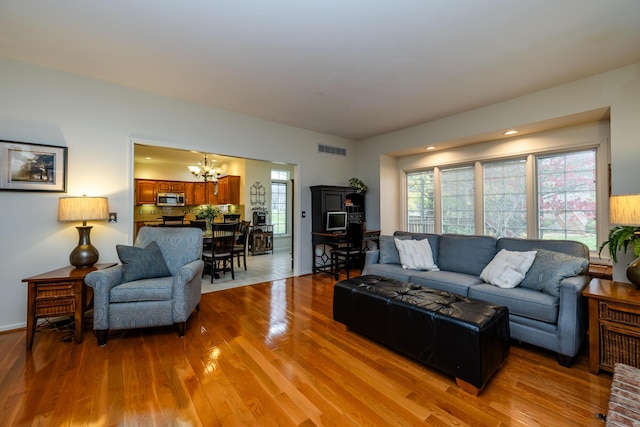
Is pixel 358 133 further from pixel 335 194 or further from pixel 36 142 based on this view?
pixel 36 142

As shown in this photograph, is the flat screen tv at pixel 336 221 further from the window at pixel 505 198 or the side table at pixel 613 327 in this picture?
the side table at pixel 613 327

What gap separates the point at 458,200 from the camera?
16.1ft

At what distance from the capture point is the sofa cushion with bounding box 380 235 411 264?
12.3 feet

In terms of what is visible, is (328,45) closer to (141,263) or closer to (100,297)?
(141,263)

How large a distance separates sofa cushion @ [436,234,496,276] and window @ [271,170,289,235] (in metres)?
5.56

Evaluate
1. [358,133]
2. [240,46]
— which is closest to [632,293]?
[240,46]

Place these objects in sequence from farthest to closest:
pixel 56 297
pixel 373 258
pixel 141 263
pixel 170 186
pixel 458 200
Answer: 1. pixel 170 186
2. pixel 458 200
3. pixel 373 258
4. pixel 141 263
5. pixel 56 297

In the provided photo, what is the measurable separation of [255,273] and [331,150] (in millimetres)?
2965

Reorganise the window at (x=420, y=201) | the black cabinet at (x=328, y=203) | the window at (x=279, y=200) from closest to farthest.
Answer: the black cabinet at (x=328, y=203) < the window at (x=420, y=201) < the window at (x=279, y=200)

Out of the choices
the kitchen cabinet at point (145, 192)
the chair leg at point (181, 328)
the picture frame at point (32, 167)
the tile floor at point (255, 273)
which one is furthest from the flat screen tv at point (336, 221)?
the kitchen cabinet at point (145, 192)

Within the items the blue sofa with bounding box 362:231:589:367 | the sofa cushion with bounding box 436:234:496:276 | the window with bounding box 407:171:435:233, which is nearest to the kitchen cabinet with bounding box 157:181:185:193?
the window with bounding box 407:171:435:233

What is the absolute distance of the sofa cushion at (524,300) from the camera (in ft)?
7.30

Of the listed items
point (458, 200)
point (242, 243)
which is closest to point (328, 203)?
point (242, 243)

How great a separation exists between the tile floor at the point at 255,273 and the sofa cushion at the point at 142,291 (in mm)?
1530
